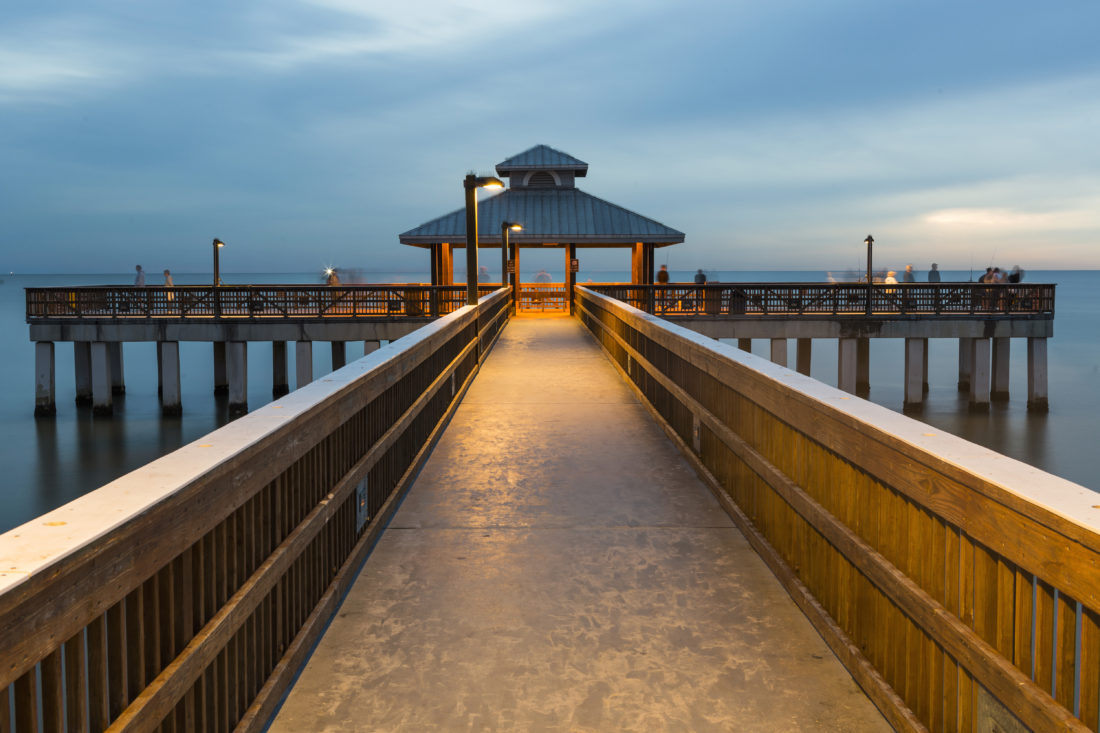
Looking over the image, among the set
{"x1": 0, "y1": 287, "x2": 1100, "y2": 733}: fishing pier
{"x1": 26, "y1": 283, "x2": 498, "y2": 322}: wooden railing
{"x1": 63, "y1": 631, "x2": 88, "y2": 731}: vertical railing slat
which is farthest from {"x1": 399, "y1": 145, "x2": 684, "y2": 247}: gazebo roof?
{"x1": 63, "y1": 631, "x2": 88, "y2": 731}: vertical railing slat

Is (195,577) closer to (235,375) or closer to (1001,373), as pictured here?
(235,375)

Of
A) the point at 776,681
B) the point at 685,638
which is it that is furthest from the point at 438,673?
the point at 776,681

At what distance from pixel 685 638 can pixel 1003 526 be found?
1880 millimetres

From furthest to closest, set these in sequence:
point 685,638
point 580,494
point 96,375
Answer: point 96,375 < point 580,494 < point 685,638

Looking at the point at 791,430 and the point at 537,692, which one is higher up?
the point at 791,430

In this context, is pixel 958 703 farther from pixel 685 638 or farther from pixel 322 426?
pixel 322 426

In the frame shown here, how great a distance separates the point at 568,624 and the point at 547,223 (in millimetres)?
37886

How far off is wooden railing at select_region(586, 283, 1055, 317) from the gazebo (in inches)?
235

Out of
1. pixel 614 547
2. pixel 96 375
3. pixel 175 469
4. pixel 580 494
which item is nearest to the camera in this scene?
pixel 175 469

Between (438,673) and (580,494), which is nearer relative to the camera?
(438,673)

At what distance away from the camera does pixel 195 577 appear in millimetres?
2885

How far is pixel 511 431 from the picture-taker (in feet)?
30.3

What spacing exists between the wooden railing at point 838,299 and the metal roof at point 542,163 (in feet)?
41.6

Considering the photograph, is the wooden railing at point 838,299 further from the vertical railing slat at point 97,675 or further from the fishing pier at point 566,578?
the vertical railing slat at point 97,675
